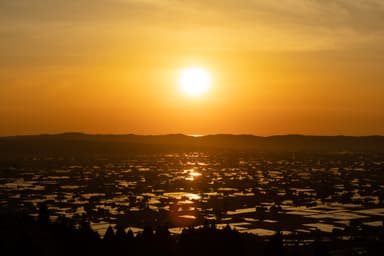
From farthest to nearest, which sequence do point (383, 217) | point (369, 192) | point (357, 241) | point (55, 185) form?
point (55, 185) < point (369, 192) < point (383, 217) < point (357, 241)

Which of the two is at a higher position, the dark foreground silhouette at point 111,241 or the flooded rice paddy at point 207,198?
the dark foreground silhouette at point 111,241

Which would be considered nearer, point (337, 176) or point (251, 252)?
point (251, 252)

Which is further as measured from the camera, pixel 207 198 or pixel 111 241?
pixel 207 198

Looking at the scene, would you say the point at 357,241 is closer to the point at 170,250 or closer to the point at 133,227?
the point at 133,227

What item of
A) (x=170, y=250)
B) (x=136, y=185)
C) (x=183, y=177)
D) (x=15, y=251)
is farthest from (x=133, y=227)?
(x=183, y=177)

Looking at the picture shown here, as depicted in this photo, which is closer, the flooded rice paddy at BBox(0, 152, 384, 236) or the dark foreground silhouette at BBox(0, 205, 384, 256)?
the dark foreground silhouette at BBox(0, 205, 384, 256)

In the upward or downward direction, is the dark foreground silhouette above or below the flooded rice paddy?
above

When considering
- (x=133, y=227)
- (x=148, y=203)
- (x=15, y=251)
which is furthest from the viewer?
(x=148, y=203)

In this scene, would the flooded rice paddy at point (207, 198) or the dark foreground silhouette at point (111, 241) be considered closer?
the dark foreground silhouette at point (111, 241)

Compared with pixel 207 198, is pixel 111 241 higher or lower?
higher
